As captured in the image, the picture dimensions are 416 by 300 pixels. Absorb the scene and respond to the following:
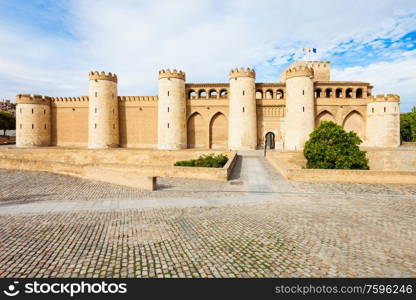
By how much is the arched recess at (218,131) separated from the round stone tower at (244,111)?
8.80ft

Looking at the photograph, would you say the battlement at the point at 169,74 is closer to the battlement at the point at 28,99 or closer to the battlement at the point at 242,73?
the battlement at the point at 242,73

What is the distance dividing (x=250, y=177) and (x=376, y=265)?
9597 mm

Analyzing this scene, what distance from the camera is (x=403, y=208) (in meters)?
8.19

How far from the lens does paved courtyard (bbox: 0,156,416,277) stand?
4.05 meters

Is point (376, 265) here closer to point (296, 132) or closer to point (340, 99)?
point (296, 132)

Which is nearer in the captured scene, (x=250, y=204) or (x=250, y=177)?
(x=250, y=204)

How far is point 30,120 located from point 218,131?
87.0ft

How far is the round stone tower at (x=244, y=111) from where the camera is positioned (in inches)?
1102

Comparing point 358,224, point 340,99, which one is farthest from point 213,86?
point 358,224

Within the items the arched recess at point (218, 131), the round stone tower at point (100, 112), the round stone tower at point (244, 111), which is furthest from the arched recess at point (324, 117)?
the round stone tower at point (100, 112)

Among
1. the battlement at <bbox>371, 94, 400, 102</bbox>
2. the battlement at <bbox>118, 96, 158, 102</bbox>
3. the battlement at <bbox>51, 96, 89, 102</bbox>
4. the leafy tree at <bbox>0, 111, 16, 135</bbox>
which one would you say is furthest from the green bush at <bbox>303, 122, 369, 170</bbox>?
the leafy tree at <bbox>0, 111, 16, 135</bbox>

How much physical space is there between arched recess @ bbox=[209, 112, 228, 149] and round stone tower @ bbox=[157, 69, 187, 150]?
Result: 14.4ft

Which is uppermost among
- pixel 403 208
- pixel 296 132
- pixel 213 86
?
pixel 213 86

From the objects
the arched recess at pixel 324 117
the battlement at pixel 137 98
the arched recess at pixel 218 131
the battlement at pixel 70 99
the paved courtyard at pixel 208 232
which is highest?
the battlement at pixel 70 99
